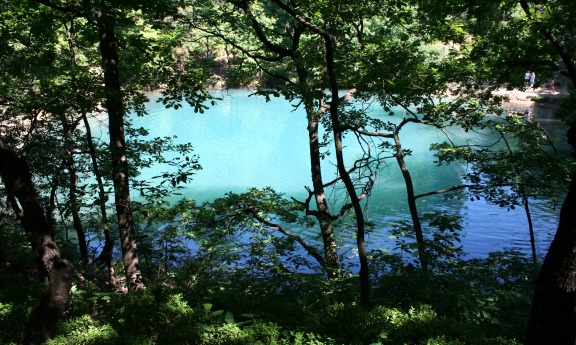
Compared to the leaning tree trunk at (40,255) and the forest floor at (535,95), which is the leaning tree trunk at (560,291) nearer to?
the leaning tree trunk at (40,255)

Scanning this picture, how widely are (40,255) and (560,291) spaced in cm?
421

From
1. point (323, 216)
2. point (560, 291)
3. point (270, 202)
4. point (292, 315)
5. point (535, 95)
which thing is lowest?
point (292, 315)

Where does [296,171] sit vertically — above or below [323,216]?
below

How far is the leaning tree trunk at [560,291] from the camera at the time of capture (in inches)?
94.5

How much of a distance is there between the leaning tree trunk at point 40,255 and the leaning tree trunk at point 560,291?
12.5ft

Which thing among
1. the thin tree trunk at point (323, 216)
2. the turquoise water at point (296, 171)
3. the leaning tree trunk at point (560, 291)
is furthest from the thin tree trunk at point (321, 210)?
the leaning tree trunk at point (560, 291)

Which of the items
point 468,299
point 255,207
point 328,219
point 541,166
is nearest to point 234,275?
point 255,207

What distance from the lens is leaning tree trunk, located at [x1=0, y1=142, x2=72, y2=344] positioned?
354 cm

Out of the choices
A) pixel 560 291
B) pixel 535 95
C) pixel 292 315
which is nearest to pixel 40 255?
pixel 292 315

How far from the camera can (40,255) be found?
3756 mm

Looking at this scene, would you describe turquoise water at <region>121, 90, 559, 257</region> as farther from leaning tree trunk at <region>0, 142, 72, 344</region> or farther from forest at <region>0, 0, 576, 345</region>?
leaning tree trunk at <region>0, 142, 72, 344</region>

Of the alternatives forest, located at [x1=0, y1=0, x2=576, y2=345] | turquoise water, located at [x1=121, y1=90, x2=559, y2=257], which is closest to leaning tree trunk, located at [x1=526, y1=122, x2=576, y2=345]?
forest, located at [x1=0, y1=0, x2=576, y2=345]

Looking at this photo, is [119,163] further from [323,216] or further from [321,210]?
[321,210]

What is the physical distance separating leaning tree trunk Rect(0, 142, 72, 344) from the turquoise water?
3681mm
